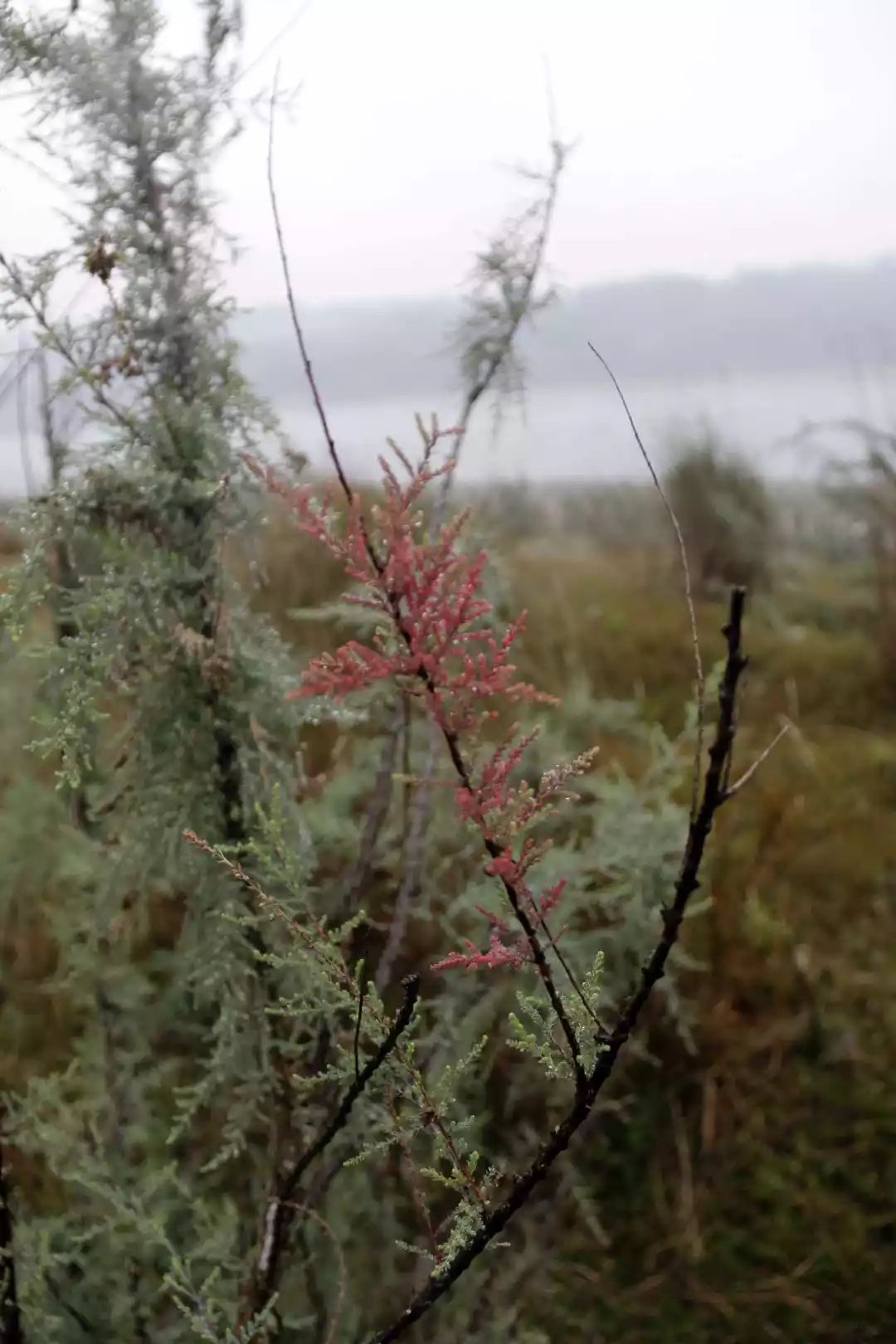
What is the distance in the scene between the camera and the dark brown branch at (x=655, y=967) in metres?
0.25

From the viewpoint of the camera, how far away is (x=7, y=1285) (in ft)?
1.62

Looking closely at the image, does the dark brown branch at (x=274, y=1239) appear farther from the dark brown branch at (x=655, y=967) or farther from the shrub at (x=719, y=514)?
the shrub at (x=719, y=514)

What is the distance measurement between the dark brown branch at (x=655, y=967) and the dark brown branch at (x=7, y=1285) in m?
0.23

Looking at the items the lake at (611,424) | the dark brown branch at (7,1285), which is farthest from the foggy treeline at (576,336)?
the dark brown branch at (7,1285)

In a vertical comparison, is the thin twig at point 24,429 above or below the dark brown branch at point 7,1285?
above

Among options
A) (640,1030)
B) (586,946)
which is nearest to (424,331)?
(586,946)

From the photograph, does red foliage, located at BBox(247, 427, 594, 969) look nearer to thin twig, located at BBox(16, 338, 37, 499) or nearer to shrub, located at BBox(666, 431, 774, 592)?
thin twig, located at BBox(16, 338, 37, 499)

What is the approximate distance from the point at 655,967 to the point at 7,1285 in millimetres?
404

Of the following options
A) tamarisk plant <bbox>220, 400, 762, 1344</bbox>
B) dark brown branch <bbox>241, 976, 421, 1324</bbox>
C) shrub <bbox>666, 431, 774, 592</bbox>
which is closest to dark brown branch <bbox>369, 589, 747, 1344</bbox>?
tamarisk plant <bbox>220, 400, 762, 1344</bbox>

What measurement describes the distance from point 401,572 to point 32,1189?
0.74m

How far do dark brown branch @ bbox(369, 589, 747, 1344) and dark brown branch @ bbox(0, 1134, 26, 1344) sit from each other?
0.75 ft

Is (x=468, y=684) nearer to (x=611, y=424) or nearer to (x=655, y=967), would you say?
(x=655, y=967)

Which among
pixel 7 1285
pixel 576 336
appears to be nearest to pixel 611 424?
pixel 576 336

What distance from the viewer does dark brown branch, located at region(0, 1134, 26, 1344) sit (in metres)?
0.49
